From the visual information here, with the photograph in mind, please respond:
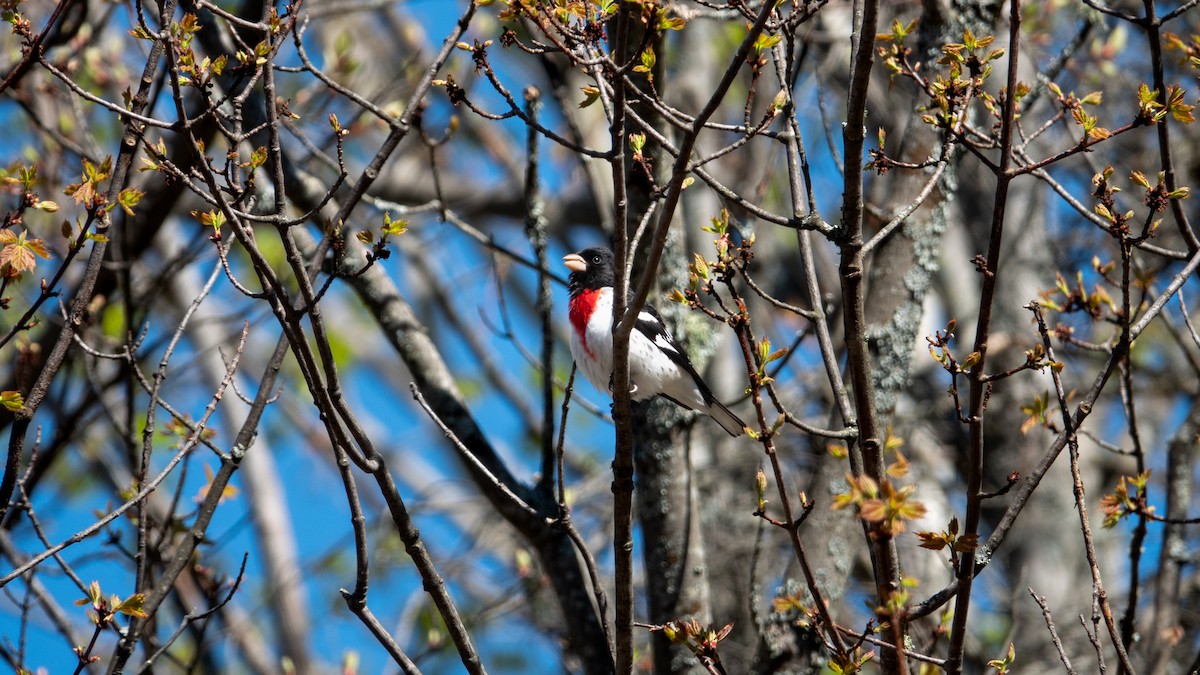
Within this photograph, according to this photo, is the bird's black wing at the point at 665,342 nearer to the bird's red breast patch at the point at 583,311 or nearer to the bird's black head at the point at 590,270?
the bird's red breast patch at the point at 583,311

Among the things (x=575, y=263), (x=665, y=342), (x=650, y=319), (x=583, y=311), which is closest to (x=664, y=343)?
→ (x=665, y=342)

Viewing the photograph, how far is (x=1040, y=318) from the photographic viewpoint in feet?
8.79

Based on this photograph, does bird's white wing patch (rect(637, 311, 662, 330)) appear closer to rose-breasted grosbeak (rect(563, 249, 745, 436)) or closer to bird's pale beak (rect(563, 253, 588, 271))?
rose-breasted grosbeak (rect(563, 249, 745, 436))

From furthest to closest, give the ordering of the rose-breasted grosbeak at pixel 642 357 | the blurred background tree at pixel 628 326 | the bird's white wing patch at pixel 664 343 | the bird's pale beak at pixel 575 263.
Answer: the bird's pale beak at pixel 575 263 < the bird's white wing patch at pixel 664 343 < the rose-breasted grosbeak at pixel 642 357 < the blurred background tree at pixel 628 326

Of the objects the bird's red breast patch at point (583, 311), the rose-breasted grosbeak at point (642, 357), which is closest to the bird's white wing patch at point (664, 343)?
the rose-breasted grosbeak at point (642, 357)

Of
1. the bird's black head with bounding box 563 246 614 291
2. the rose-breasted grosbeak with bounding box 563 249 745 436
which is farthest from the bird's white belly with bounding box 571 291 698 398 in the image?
the bird's black head with bounding box 563 246 614 291

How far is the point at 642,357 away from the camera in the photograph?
14.2 feet

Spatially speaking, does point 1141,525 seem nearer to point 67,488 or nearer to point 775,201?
point 775,201

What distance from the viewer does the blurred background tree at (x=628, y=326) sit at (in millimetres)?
2631

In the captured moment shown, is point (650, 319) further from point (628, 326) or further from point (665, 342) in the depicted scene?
point (628, 326)

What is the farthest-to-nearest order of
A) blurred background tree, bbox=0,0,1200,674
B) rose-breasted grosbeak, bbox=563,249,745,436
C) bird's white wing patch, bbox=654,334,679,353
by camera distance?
bird's white wing patch, bbox=654,334,679,353, rose-breasted grosbeak, bbox=563,249,745,436, blurred background tree, bbox=0,0,1200,674

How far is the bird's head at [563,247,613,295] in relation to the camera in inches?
188

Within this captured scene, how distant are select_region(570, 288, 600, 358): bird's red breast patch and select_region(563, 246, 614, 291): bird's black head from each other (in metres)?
0.06

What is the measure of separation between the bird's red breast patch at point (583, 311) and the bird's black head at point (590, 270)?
6cm
